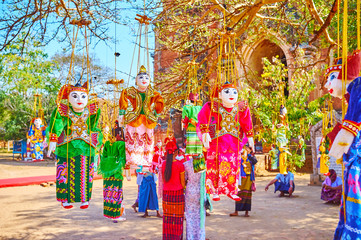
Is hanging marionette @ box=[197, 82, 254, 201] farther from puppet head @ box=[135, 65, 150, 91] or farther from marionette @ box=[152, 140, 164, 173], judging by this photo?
marionette @ box=[152, 140, 164, 173]

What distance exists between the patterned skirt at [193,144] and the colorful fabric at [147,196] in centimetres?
303

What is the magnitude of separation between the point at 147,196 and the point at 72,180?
301cm

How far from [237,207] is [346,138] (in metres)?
4.79

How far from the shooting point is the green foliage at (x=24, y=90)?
16.1 metres

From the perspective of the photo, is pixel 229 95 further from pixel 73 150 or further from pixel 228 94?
pixel 73 150

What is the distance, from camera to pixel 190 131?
492cm

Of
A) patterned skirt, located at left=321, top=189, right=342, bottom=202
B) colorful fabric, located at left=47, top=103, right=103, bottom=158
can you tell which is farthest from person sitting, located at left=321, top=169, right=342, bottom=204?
colorful fabric, located at left=47, top=103, right=103, bottom=158

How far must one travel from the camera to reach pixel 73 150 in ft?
15.9

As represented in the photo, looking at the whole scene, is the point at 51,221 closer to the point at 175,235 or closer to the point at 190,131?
the point at 175,235

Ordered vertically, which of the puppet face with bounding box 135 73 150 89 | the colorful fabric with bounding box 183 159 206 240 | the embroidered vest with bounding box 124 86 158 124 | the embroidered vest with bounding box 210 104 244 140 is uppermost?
the puppet face with bounding box 135 73 150 89

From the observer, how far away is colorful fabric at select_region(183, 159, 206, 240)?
5.06m

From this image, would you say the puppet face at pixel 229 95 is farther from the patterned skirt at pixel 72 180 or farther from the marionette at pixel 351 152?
the patterned skirt at pixel 72 180

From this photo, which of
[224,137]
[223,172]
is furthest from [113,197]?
[224,137]

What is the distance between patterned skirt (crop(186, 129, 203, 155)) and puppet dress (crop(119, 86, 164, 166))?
1.74 ft
